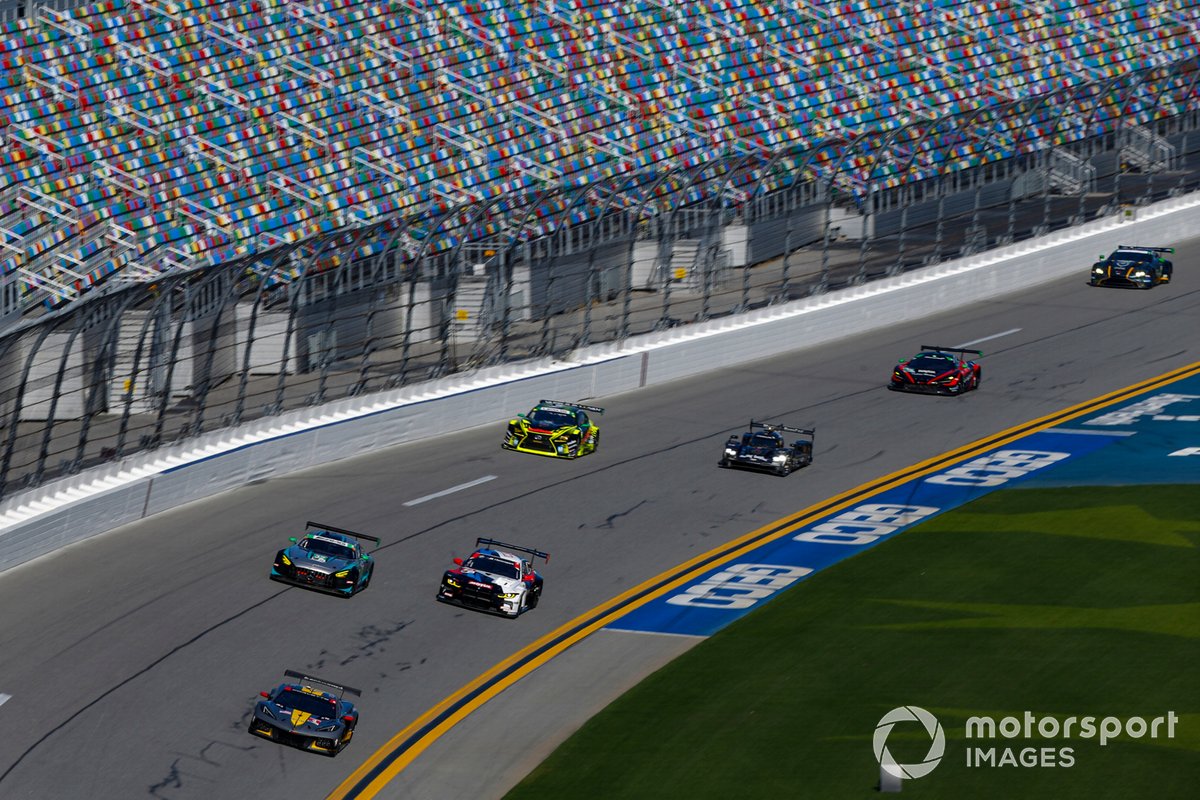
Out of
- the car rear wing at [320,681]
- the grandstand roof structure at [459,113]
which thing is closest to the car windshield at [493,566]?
the car rear wing at [320,681]

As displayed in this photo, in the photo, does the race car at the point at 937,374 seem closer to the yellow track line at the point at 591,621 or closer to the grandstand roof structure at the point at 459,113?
the yellow track line at the point at 591,621

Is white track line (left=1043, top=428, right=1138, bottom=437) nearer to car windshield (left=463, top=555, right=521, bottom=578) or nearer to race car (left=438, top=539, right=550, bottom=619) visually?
race car (left=438, top=539, right=550, bottom=619)

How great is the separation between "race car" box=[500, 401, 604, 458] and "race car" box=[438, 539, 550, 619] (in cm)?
682

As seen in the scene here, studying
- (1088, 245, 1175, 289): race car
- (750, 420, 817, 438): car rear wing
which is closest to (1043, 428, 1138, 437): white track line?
(750, 420, 817, 438): car rear wing

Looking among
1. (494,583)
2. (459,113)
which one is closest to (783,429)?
(494,583)

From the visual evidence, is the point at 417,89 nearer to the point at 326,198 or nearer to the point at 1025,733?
the point at 326,198

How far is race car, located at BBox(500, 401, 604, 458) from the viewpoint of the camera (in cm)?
3503

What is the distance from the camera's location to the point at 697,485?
111 ft

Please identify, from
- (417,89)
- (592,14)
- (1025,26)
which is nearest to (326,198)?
(417,89)

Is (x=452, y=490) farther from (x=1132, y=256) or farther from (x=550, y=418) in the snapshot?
(x=1132, y=256)

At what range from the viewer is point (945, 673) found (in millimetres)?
25797

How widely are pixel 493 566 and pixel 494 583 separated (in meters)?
0.44

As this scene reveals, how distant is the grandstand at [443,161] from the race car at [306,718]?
26.3 ft

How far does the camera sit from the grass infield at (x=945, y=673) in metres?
22.8
